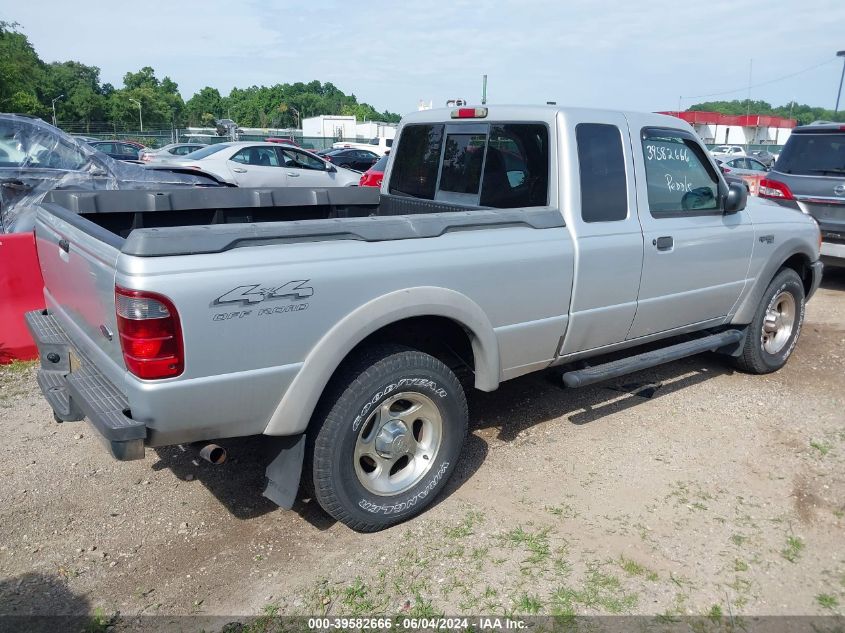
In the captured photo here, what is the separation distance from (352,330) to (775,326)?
4.13m

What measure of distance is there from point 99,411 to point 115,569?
876mm

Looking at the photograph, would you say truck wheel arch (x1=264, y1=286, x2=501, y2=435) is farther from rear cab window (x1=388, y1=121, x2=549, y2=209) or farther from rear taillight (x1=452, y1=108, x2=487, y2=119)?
rear taillight (x1=452, y1=108, x2=487, y2=119)

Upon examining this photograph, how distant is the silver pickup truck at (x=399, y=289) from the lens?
2.67 metres

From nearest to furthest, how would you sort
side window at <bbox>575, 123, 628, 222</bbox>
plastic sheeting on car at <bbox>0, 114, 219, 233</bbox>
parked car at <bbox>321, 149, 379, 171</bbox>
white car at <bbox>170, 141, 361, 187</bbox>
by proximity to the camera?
side window at <bbox>575, 123, 628, 222</bbox>, plastic sheeting on car at <bbox>0, 114, 219, 233</bbox>, white car at <bbox>170, 141, 361, 187</bbox>, parked car at <bbox>321, 149, 379, 171</bbox>

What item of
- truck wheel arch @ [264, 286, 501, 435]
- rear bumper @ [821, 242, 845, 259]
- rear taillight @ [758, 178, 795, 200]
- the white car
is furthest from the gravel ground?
the white car

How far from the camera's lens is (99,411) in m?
2.78

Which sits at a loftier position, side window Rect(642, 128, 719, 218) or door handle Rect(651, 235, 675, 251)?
side window Rect(642, 128, 719, 218)

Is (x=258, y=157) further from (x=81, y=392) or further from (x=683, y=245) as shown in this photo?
(x=81, y=392)

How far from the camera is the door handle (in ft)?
13.9

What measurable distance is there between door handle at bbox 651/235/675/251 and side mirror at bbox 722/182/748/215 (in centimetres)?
62

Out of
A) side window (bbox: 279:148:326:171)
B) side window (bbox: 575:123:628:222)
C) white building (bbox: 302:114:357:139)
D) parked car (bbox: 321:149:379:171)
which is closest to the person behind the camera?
side window (bbox: 575:123:628:222)

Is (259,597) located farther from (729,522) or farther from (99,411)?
(729,522)

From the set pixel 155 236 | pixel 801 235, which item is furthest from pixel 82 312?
pixel 801 235

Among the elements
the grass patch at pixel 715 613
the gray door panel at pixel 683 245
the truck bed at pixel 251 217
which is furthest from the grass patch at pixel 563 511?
the truck bed at pixel 251 217
